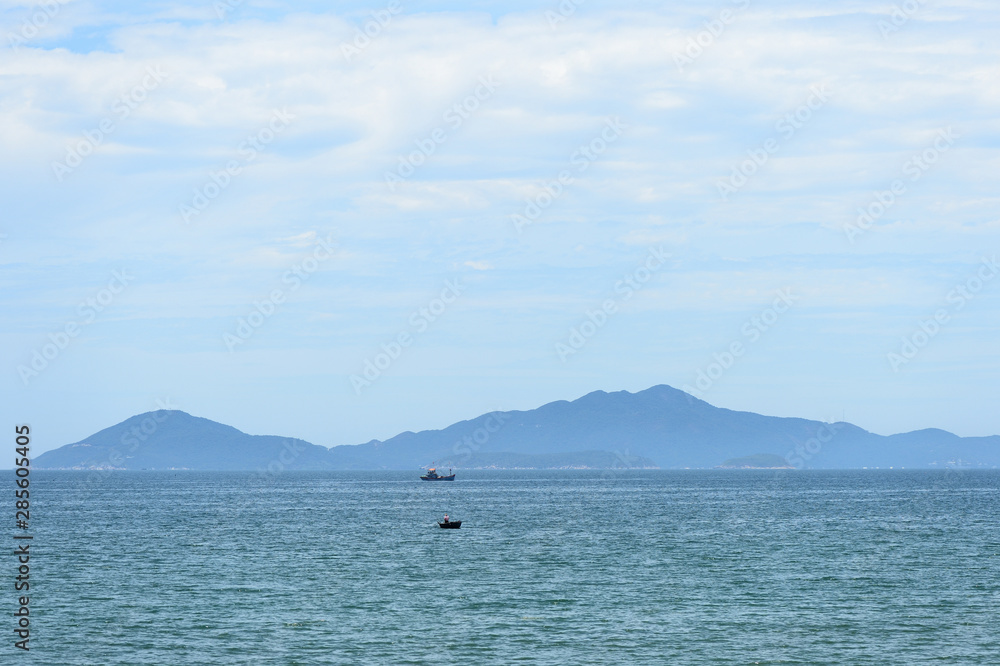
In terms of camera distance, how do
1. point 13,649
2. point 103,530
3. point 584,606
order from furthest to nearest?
point 103,530 < point 584,606 < point 13,649

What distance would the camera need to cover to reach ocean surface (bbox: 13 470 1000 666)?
4909 cm

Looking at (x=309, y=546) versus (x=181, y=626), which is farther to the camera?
(x=309, y=546)

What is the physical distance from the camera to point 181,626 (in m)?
54.7

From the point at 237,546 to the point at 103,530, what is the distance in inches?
1125

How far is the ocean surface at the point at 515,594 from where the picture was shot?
49.1m

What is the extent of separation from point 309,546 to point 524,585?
3261 cm

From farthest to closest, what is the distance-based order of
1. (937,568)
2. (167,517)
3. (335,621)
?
1. (167,517)
2. (937,568)
3. (335,621)

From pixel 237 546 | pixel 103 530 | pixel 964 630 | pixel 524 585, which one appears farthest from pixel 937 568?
pixel 103 530

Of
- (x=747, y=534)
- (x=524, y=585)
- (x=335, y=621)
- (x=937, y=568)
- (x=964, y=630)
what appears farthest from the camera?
(x=747, y=534)

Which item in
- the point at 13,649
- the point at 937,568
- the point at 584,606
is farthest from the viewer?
the point at 937,568

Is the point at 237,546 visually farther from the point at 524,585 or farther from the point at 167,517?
the point at 167,517

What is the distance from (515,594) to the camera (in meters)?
64.3

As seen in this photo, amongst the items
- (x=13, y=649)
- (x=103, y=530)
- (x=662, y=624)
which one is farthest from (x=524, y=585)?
(x=103, y=530)

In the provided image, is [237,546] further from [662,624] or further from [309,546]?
[662,624]
